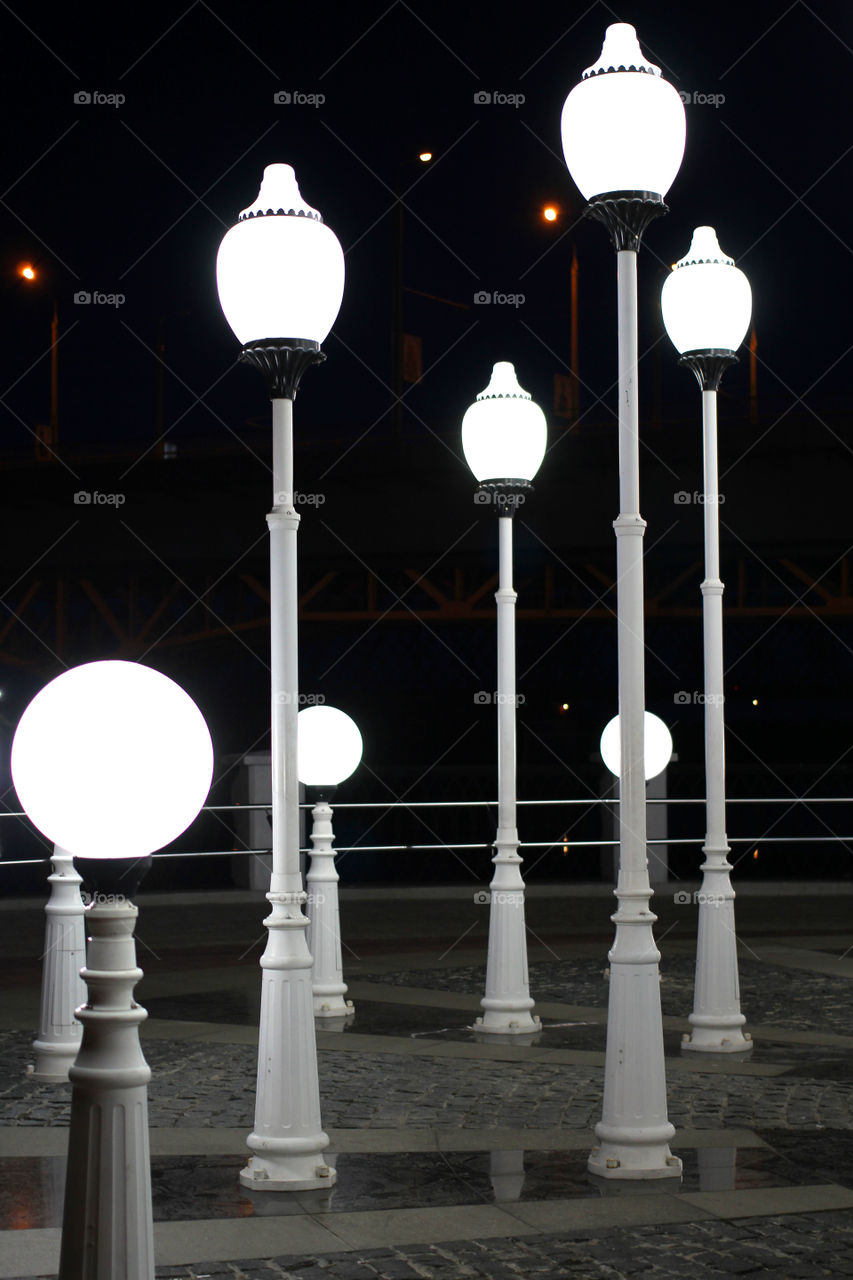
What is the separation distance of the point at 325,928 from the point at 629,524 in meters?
5.00

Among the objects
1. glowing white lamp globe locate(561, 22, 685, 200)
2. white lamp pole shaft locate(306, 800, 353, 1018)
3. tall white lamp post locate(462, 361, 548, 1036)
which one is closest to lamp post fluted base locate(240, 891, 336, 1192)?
glowing white lamp globe locate(561, 22, 685, 200)

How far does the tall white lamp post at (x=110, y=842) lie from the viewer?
372 centimetres

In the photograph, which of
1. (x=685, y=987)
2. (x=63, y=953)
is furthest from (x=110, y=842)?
(x=685, y=987)

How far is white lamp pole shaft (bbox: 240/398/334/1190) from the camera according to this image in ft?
22.1

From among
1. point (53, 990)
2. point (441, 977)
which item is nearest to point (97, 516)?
point (441, 977)

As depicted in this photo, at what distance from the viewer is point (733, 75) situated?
25.0m

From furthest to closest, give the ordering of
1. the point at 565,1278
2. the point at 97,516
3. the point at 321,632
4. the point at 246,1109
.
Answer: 1. the point at 321,632
2. the point at 97,516
3. the point at 246,1109
4. the point at 565,1278

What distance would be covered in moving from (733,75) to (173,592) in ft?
79.4

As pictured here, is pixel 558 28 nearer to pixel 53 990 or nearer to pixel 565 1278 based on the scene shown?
pixel 53 990

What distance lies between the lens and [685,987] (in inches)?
510

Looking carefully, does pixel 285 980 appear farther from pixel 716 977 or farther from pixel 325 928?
pixel 325 928

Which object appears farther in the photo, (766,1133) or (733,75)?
(733,75)

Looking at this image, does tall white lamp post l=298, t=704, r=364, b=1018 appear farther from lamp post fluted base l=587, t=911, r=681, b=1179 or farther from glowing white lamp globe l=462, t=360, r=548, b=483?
lamp post fluted base l=587, t=911, r=681, b=1179

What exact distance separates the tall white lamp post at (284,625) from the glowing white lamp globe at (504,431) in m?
3.81
